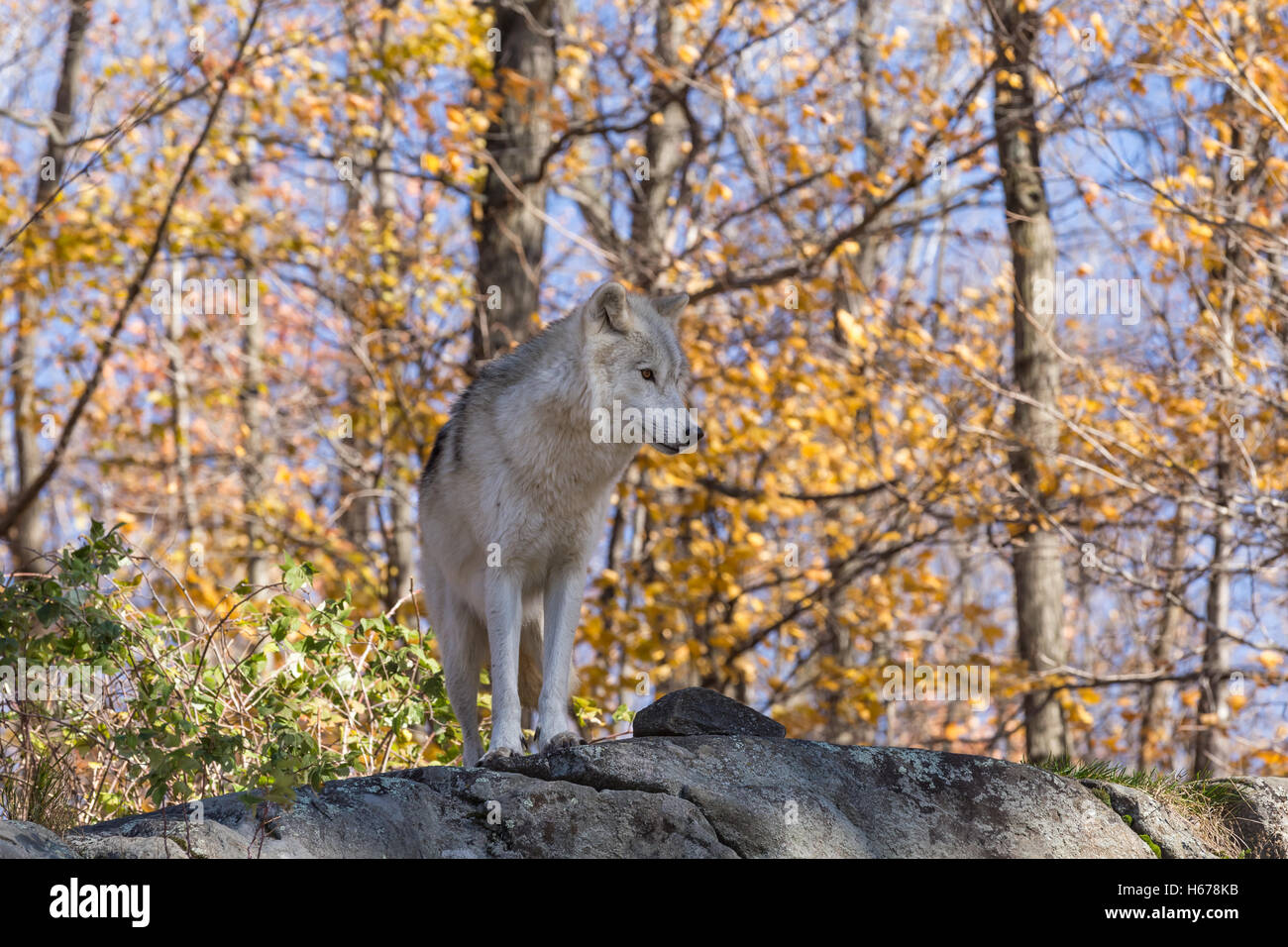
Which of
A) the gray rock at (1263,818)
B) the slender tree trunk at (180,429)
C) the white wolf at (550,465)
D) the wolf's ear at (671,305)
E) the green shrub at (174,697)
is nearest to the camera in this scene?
the green shrub at (174,697)

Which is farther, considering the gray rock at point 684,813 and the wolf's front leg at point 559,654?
the wolf's front leg at point 559,654

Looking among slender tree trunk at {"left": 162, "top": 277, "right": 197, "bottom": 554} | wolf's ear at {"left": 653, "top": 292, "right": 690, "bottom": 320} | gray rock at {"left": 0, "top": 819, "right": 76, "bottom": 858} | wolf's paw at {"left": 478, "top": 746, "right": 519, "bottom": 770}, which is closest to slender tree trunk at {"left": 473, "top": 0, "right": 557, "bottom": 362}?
slender tree trunk at {"left": 162, "top": 277, "right": 197, "bottom": 554}

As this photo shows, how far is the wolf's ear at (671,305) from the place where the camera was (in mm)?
6672

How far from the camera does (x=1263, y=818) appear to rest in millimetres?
Answer: 5621

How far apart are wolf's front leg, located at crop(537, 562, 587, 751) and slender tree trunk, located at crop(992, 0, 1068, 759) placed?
22.6 ft

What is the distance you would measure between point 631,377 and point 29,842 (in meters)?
3.24

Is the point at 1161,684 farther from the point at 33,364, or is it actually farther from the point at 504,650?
the point at 33,364

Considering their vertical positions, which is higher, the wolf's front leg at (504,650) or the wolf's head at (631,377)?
the wolf's head at (631,377)

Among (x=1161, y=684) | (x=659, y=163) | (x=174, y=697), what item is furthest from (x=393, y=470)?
(x=1161, y=684)

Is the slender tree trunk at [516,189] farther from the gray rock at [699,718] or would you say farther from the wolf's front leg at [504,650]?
the gray rock at [699,718]

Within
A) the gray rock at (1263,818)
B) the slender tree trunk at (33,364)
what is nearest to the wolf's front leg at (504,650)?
the gray rock at (1263,818)
